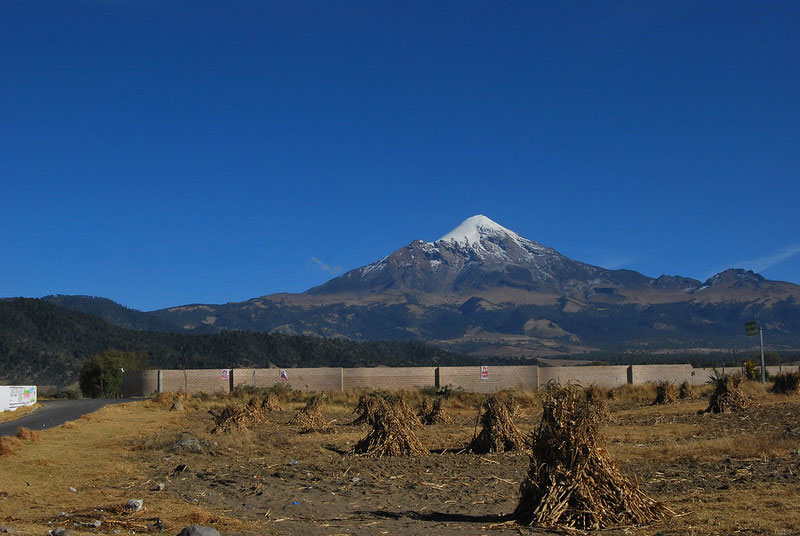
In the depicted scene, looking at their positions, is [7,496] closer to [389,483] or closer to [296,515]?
[296,515]

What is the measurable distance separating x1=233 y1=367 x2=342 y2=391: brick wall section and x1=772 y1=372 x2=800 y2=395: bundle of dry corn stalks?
2847 centimetres

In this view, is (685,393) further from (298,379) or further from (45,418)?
(45,418)

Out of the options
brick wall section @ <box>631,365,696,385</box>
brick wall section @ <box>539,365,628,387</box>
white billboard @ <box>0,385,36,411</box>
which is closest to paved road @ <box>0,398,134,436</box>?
white billboard @ <box>0,385,36,411</box>

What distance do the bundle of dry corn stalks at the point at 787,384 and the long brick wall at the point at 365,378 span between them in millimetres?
Result: 20471

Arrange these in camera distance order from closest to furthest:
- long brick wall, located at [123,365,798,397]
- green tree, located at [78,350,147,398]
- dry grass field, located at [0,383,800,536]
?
dry grass field, located at [0,383,800,536] < long brick wall, located at [123,365,798,397] < green tree, located at [78,350,147,398]

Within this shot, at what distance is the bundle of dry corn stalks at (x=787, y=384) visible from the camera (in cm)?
3422

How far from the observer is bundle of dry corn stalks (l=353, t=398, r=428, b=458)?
1967 centimetres

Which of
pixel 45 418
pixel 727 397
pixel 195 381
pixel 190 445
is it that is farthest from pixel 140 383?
pixel 727 397

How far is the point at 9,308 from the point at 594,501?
121438 mm

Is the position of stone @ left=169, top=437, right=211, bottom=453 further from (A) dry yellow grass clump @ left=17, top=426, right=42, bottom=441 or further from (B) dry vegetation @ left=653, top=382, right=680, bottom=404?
(B) dry vegetation @ left=653, top=382, right=680, bottom=404

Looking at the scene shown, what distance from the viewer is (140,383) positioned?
5719 centimetres

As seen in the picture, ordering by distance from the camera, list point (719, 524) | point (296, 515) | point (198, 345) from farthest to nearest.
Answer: point (198, 345) < point (296, 515) < point (719, 524)

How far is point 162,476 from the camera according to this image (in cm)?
1703

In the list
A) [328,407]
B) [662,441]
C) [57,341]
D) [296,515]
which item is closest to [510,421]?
[662,441]
